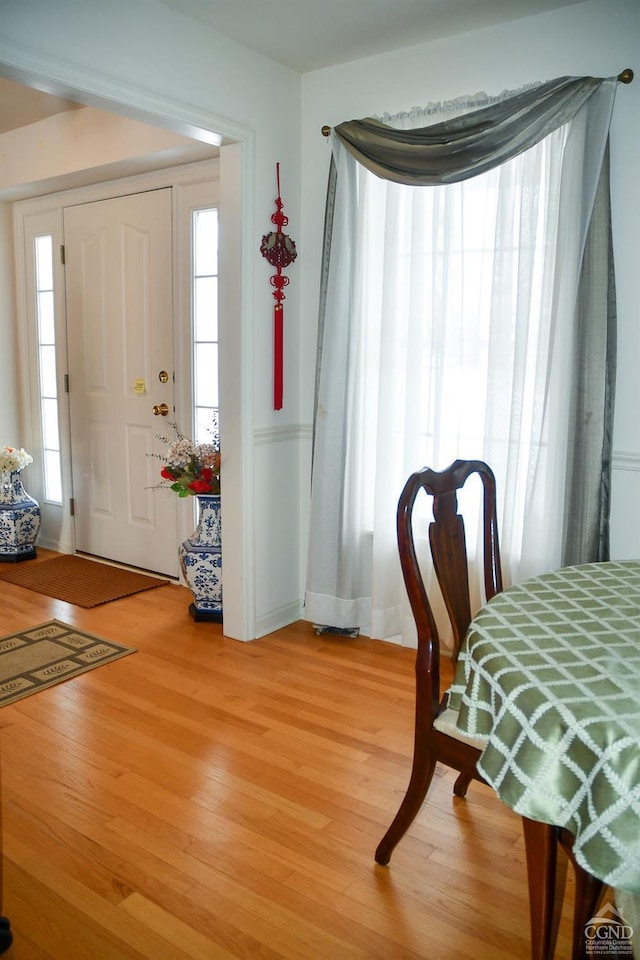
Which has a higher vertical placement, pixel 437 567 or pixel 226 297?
pixel 226 297

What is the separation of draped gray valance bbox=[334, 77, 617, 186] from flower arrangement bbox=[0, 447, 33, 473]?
2693mm

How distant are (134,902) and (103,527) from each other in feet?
9.79

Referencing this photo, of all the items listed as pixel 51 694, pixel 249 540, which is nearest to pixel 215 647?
pixel 249 540

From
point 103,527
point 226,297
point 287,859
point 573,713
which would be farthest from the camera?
point 103,527

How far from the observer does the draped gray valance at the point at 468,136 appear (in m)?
2.57

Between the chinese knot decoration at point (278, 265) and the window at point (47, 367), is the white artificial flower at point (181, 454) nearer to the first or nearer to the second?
the chinese knot decoration at point (278, 265)

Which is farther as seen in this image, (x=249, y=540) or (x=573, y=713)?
(x=249, y=540)

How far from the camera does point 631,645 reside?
4.44ft

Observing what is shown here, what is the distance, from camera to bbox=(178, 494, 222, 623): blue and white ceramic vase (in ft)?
11.6

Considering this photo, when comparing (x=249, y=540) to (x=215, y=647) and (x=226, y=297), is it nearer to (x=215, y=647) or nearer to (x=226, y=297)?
(x=215, y=647)

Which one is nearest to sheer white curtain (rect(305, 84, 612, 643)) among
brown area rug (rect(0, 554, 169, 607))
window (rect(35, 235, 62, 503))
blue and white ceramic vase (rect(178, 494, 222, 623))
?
blue and white ceramic vase (rect(178, 494, 222, 623))

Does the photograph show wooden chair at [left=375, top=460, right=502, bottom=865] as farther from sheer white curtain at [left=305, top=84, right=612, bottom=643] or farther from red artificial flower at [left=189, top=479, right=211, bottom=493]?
red artificial flower at [left=189, top=479, right=211, bottom=493]

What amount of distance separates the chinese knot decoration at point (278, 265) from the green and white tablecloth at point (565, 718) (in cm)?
201

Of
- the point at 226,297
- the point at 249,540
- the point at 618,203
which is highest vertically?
the point at 618,203
